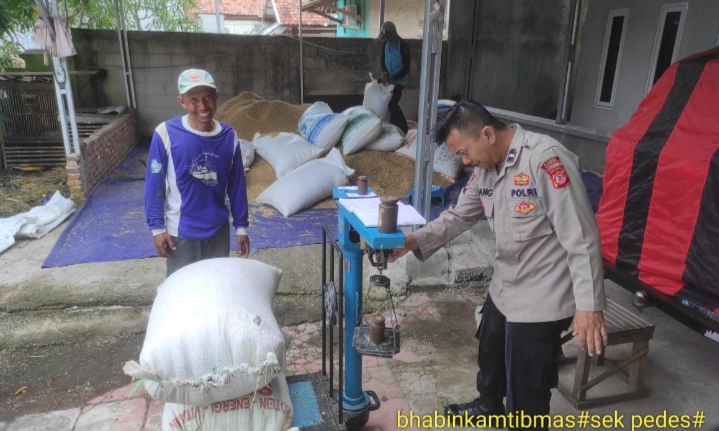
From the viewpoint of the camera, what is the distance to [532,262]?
1805mm

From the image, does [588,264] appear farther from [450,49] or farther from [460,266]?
[450,49]

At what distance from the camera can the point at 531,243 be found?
1786 millimetres

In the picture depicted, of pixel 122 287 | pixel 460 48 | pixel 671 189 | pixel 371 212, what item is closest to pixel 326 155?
pixel 122 287

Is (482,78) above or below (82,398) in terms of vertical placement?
above

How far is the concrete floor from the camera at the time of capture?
256 cm

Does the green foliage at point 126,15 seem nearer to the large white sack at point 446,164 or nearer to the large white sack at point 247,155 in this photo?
the large white sack at point 247,155

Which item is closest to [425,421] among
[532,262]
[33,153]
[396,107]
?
[532,262]

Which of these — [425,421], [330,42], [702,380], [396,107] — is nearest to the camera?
[425,421]

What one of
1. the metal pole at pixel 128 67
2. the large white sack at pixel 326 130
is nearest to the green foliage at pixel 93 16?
the metal pole at pixel 128 67

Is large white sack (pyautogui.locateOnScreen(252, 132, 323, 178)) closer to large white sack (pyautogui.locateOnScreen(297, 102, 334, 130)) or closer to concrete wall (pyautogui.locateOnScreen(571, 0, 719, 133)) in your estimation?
large white sack (pyautogui.locateOnScreen(297, 102, 334, 130))

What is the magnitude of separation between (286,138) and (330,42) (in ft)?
10.3

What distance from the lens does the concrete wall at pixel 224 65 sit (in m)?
7.38

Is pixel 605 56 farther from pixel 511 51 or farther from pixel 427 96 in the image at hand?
pixel 427 96

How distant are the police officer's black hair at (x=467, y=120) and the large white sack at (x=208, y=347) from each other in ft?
3.02
